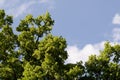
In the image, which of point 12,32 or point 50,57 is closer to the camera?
point 50,57

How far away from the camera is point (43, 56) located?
1585 inches

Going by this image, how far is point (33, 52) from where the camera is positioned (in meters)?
42.5

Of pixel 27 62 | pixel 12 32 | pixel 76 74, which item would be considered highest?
pixel 12 32

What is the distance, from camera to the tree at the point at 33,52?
3828 centimetres

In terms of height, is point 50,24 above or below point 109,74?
above

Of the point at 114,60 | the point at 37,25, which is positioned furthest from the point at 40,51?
the point at 114,60

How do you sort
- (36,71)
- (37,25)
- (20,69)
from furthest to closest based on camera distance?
1. (37,25)
2. (20,69)
3. (36,71)

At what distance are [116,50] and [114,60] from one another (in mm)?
964

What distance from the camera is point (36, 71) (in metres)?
38.2

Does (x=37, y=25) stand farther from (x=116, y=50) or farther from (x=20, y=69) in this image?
(x=116, y=50)

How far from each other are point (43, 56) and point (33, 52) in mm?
2454

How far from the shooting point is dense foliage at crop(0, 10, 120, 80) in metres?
38.6

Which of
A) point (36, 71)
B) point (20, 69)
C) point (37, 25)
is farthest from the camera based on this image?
point (37, 25)

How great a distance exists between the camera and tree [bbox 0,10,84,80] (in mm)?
38281
